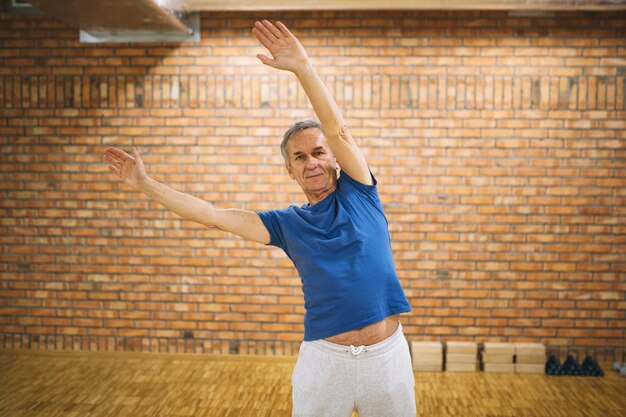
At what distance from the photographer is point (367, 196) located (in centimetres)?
202

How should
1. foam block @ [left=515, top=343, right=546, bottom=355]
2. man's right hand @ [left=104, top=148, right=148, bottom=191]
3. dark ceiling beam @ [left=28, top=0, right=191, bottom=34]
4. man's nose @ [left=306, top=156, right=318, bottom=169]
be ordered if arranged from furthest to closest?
foam block @ [left=515, top=343, right=546, bottom=355] → dark ceiling beam @ [left=28, top=0, right=191, bottom=34] → man's right hand @ [left=104, top=148, right=148, bottom=191] → man's nose @ [left=306, top=156, right=318, bottom=169]

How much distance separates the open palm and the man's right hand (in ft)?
2.03

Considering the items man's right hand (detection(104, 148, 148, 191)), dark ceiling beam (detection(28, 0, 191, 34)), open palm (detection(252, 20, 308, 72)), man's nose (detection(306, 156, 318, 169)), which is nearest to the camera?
open palm (detection(252, 20, 308, 72))

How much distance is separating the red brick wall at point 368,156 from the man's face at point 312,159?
273cm

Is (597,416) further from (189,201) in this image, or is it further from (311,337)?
(189,201)

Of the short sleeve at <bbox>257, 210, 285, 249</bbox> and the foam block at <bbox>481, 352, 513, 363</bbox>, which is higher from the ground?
the short sleeve at <bbox>257, 210, 285, 249</bbox>

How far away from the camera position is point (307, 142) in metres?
2.00

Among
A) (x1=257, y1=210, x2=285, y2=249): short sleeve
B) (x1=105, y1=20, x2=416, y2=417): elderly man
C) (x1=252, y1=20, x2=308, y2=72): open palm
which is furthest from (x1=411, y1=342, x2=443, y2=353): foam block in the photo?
(x1=252, y1=20, x2=308, y2=72): open palm

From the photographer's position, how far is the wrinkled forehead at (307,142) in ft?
6.55

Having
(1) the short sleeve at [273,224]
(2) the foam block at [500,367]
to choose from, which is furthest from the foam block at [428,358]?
(1) the short sleeve at [273,224]

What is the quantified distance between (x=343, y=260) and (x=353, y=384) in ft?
1.24

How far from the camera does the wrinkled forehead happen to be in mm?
1997

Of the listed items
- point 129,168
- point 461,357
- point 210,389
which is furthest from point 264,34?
point 461,357

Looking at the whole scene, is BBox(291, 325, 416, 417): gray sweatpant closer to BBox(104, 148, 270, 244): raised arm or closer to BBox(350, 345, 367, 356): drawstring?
BBox(350, 345, 367, 356): drawstring
